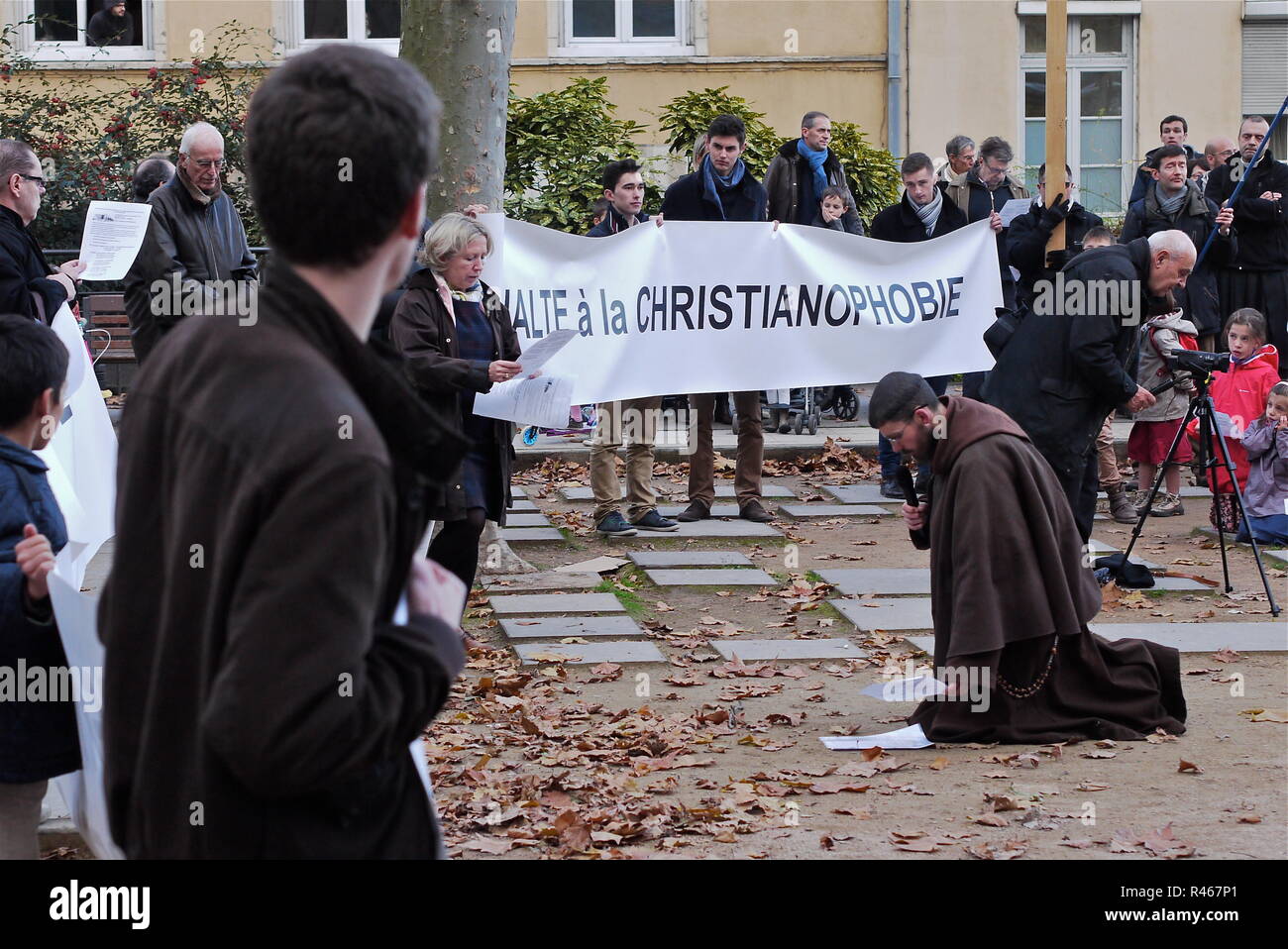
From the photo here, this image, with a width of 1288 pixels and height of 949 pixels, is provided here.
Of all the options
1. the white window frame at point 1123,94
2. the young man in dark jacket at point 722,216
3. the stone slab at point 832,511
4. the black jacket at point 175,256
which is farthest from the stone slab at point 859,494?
the white window frame at point 1123,94

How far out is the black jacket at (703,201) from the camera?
1194cm

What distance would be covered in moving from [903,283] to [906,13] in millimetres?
10702

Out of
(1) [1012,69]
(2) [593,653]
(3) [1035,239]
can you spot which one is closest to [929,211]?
(3) [1035,239]

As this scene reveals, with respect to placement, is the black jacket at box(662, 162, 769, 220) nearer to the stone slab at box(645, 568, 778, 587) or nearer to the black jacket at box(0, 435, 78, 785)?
the stone slab at box(645, 568, 778, 587)

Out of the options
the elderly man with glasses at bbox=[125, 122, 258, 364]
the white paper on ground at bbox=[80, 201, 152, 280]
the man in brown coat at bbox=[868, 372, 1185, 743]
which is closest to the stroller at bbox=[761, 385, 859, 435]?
the elderly man with glasses at bbox=[125, 122, 258, 364]

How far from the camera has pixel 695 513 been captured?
36.5 ft

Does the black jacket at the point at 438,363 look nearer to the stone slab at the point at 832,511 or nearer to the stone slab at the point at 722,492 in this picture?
the stone slab at the point at 832,511

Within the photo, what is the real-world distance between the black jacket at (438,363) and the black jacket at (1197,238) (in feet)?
24.4

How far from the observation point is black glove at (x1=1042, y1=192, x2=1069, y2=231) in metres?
10.4

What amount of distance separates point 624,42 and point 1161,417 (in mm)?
12394

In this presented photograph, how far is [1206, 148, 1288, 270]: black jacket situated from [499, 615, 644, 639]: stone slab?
7.83 m

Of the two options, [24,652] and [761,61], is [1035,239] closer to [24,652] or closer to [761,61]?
[24,652]

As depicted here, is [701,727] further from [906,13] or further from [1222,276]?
[906,13]
